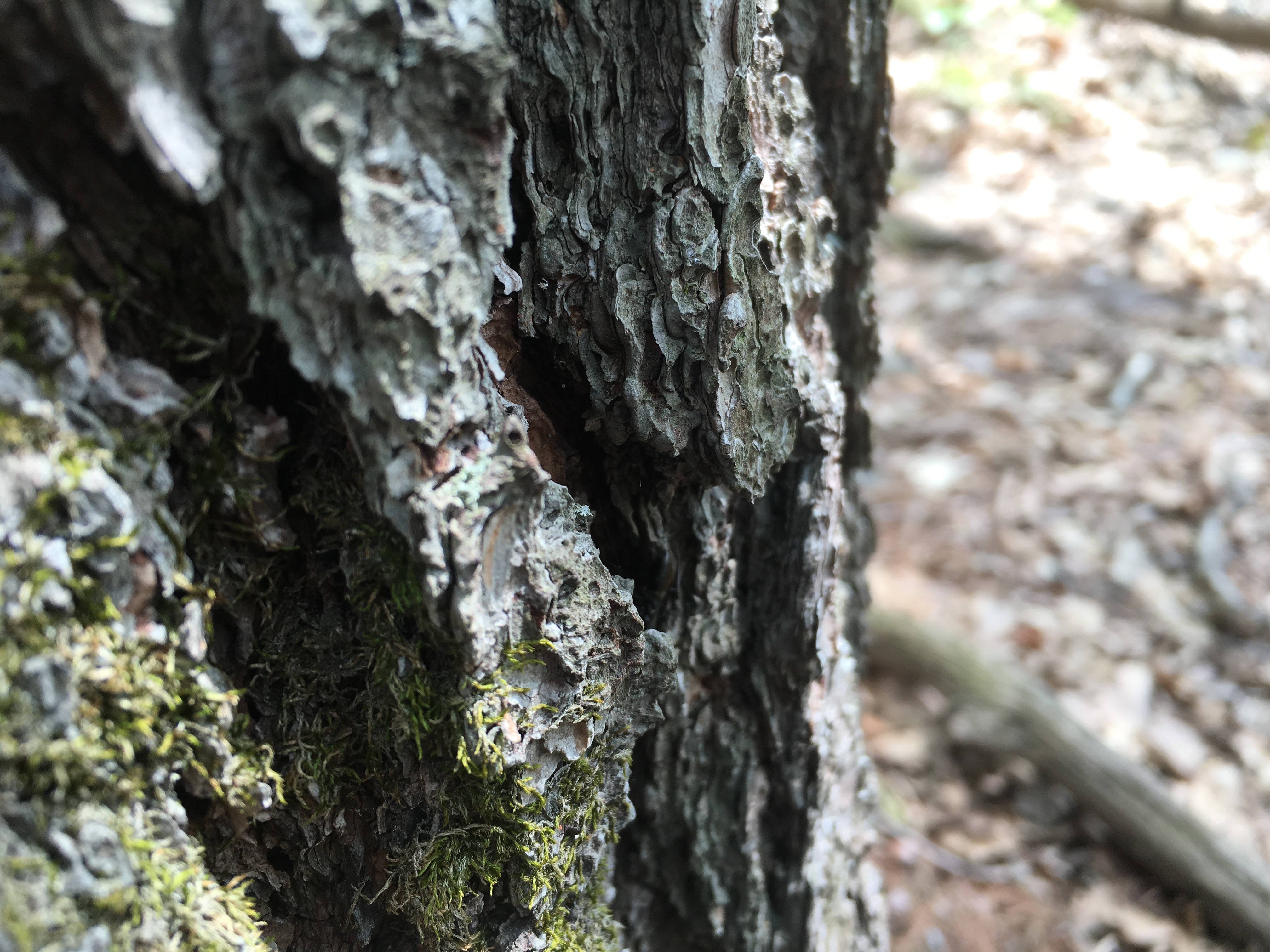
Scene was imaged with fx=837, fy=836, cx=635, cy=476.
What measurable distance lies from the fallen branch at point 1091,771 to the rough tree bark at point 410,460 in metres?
1.76

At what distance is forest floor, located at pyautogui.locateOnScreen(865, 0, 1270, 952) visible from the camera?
8.68 ft

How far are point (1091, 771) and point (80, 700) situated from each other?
281 centimetres

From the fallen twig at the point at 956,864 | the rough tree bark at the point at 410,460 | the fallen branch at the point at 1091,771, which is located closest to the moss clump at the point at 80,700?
the rough tree bark at the point at 410,460

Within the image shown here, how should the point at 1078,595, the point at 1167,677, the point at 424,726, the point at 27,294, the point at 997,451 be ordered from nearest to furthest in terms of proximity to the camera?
the point at 27,294
the point at 424,726
the point at 1167,677
the point at 1078,595
the point at 997,451

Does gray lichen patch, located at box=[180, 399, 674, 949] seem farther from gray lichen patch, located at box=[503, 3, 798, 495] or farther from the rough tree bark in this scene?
gray lichen patch, located at box=[503, 3, 798, 495]

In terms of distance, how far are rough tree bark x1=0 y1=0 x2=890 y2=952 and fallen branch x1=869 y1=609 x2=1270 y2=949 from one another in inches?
69.4

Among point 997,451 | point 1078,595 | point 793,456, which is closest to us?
point 793,456

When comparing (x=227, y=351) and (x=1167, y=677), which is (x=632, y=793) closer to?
(x=227, y=351)

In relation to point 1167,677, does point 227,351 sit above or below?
above

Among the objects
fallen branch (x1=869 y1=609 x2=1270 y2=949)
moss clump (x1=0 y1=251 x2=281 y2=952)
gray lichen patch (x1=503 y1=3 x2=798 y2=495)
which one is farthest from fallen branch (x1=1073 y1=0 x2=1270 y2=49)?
moss clump (x1=0 y1=251 x2=281 y2=952)

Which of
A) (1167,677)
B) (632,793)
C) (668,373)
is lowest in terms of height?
(1167,677)

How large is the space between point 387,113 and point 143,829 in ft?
2.29

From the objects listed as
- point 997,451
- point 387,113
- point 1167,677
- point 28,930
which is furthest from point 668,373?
point 997,451

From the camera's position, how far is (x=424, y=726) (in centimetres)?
91
